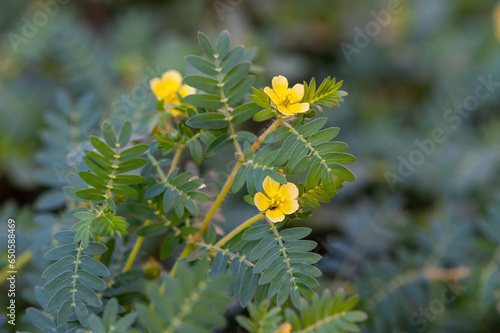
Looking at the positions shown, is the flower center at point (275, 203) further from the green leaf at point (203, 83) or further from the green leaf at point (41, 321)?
the green leaf at point (41, 321)

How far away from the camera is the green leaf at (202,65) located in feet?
2.87

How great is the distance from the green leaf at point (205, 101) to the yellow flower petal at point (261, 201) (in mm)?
216

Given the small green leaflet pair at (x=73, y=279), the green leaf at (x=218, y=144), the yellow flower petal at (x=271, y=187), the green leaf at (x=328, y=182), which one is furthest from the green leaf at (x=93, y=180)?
the green leaf at (x=328, y=182)

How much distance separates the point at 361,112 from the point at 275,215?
1.59 m

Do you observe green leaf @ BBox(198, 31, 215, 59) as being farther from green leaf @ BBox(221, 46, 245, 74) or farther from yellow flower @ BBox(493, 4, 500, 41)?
yellow flower @ BBox(493, 4, 500, 41)

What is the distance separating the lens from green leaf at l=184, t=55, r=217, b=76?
2.87ft

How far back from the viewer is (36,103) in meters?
1.91

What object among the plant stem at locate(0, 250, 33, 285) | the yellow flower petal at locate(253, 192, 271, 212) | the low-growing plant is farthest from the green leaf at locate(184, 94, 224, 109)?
the plant stem at locate(0, 250, 33, 285)

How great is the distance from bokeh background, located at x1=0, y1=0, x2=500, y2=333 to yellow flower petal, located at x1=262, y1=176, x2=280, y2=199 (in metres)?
0.51

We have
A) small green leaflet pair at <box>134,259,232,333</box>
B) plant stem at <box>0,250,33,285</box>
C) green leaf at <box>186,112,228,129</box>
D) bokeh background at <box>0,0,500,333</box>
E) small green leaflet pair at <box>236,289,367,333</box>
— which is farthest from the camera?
bokeh background at <box>0,0,500,333</box>

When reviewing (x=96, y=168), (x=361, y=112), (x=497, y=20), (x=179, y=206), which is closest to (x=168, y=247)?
(x=179, y=206)

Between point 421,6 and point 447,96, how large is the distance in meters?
0.70

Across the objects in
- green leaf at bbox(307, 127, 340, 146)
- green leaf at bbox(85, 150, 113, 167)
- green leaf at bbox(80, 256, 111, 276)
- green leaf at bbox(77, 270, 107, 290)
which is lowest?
green leaf at bbox(77, 270, 107, 290)

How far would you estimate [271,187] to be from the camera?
31.0 inches
